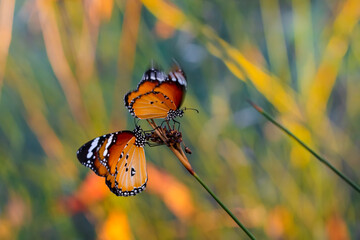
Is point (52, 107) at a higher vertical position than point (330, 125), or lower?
higher

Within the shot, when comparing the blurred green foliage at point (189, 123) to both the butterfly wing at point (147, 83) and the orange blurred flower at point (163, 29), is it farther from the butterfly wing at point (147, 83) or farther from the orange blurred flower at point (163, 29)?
the butterfly wing at point (147, 83)

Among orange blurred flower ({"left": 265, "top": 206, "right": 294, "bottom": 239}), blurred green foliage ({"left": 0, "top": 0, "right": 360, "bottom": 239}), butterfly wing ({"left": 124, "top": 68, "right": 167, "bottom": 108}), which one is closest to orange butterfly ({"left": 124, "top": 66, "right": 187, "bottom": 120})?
butterfly wing ({"left": 124, "top": 68, "right": 167, "bottom": 108})

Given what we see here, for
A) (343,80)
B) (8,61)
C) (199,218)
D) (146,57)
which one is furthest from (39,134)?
(343,80)

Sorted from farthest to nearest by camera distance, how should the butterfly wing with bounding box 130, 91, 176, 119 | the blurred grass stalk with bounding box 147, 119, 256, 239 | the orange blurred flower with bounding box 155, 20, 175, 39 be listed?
the orange blurred flower with bounding box 155, 20, 175, 39
the butterfly wing with bounding box 130, 91, 176, 119
the blurred grass stalk with bounding box 147, 119, 256, 239

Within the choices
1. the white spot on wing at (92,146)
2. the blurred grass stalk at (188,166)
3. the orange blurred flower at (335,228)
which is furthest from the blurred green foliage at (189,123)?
the blurred grass stalk at (188,166)

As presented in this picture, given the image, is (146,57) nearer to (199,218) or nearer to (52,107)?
(52,107)

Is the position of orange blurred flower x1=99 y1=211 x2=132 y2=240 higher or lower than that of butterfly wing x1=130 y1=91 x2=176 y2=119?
higher

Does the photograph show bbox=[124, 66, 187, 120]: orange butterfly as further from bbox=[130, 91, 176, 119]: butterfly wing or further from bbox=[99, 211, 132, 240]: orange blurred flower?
bbox=[99, 211, 132, 240]: orange blurred flower
